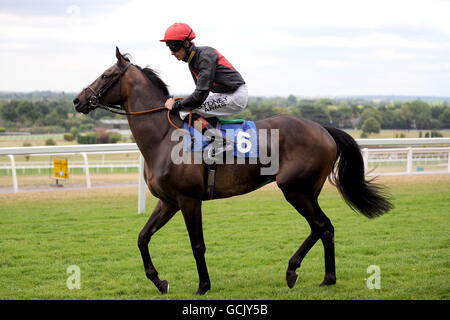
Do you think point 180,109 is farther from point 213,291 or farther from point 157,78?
point 213,291

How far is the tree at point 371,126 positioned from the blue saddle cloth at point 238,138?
988cm

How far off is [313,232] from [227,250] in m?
1.58

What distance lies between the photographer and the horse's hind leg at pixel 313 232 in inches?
187

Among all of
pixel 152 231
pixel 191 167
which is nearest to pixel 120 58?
pixel 191 167

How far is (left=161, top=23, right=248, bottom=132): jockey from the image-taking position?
449 centimetres

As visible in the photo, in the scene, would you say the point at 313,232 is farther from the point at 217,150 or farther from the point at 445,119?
the point at 445,119

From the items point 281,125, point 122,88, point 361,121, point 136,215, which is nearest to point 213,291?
point 281,125

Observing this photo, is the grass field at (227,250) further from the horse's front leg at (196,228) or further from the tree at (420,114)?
the tree at (420,114)

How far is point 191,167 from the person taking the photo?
4559mm

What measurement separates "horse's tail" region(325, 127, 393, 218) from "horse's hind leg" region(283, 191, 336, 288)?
1.76ft

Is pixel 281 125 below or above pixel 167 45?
below

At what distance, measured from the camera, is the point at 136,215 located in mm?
8328

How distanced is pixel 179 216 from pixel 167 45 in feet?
14.4

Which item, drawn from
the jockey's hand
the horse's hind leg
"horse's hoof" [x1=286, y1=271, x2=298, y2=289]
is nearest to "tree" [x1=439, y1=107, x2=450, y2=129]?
the horse's hind leg
